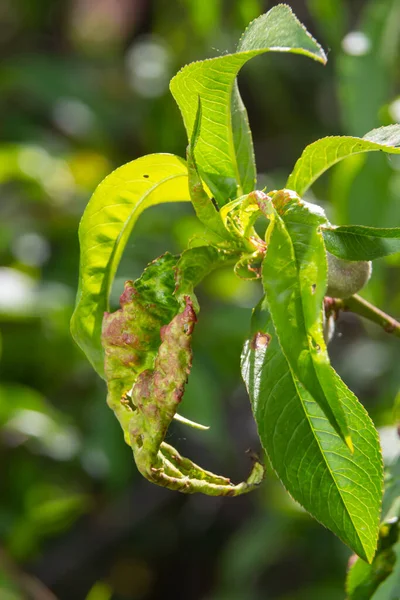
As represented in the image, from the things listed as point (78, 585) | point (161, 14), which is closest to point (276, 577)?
point (78, 585)

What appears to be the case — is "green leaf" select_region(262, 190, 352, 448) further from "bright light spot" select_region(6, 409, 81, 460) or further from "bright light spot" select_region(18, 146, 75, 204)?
"bright light spot" select_region(18, 146, 75, 204)

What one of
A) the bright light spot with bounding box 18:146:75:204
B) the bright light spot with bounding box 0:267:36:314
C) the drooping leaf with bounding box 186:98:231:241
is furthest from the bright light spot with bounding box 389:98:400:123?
the bright light spot with bounding box 18:146:75:204

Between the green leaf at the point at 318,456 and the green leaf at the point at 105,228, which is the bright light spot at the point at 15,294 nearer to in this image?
the green leaf at the point at 105,228

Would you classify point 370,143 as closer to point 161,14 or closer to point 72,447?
point 72,447

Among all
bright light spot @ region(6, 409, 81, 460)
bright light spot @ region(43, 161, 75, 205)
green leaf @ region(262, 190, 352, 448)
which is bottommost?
bright light spot @ region(6, 409, 81, 460)

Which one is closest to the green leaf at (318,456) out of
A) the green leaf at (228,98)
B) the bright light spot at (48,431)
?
the green leaf at (228,98)

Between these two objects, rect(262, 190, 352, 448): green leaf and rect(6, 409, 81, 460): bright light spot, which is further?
rect(6, 409, 81, 460): bright light spot
